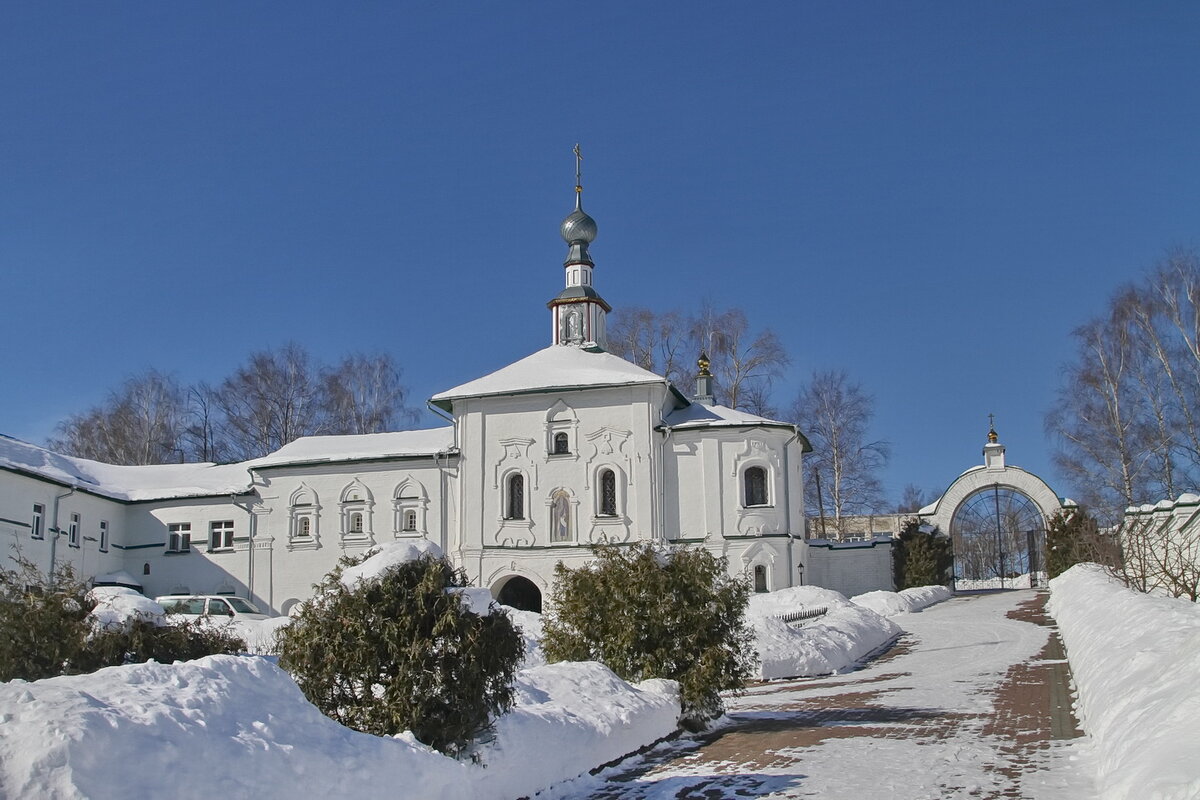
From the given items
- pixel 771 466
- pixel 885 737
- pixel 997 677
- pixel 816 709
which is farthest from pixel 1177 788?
pixel 771 466

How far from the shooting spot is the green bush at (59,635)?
941cm

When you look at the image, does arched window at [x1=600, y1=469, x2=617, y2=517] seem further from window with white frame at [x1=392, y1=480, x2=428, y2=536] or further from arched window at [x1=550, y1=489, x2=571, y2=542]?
window with white frame at [x1=392, y1=480, x2=428, y2=536]

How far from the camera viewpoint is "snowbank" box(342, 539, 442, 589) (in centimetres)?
803

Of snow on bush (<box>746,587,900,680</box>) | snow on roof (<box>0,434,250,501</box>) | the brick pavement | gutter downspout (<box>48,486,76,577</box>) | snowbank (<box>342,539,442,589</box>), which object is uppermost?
snow on roof (<box>0,434,250,501</box>)

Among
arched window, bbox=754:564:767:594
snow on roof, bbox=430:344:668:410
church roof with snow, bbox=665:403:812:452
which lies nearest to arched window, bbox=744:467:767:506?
church roof with snow, bbox=665:403:812:452

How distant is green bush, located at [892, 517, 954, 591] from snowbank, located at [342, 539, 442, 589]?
27530 millimetres

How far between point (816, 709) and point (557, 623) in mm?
3094

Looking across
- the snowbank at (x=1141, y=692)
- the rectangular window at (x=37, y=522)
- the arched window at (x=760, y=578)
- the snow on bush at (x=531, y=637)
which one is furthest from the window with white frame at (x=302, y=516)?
the snowbank at (x=1141, y=692)

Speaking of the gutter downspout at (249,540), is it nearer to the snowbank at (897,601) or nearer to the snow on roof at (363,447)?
the snow on roof at (363,447)

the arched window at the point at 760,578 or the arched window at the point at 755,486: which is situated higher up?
the arched window at the point at 755,486

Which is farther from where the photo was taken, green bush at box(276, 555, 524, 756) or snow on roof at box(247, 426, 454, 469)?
snow on roof at box(247, 426, 454, 469)

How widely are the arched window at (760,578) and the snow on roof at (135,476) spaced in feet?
49.8

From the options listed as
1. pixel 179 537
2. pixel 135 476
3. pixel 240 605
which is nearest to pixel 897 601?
pixel 240 605

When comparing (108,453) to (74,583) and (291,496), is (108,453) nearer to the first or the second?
(291,496)
